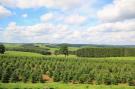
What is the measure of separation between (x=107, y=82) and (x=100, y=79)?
1.35m

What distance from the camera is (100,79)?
162ft

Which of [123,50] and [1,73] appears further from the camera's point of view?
[123,50]

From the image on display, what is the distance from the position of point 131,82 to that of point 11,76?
74.5 ft

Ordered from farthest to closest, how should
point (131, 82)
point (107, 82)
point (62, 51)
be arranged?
point (62, 51)
point (131, 82)
point (107, 82)

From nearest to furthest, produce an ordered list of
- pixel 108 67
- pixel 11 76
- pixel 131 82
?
pixel 11 76 → pixel 131 82 → pixel 108 67

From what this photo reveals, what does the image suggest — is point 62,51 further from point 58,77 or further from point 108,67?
point 58,77

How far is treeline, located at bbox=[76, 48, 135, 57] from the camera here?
142125mm

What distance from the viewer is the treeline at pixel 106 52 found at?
142 metres

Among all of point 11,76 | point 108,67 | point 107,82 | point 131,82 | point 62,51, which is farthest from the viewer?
point 62,51

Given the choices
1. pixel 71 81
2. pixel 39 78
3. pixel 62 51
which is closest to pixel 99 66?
pixel 71 81

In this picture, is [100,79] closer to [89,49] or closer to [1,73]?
[1,73]

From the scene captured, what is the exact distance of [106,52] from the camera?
468 ft

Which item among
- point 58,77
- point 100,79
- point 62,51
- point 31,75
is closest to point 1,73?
point 31,75

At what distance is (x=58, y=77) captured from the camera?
1991 inches
